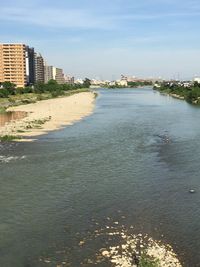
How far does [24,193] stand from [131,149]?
32.4ft

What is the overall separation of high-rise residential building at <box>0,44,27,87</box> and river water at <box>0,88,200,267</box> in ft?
295

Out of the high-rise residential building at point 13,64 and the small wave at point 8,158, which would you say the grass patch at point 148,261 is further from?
the high-rise residential building at point 13,64

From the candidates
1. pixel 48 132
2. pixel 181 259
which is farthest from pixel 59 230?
pixel 48 132

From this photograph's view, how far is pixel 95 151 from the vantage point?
23109mm

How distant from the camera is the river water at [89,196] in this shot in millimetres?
10266

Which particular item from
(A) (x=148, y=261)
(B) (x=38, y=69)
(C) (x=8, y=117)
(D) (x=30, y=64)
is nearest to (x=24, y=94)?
(D) (x=30, y=64)

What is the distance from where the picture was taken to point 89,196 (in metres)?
14.3

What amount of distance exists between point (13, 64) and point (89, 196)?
10443 centimetres

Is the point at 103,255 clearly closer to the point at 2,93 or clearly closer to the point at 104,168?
the point at 104,168

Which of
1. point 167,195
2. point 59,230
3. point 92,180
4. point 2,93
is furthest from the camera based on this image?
point 2,93

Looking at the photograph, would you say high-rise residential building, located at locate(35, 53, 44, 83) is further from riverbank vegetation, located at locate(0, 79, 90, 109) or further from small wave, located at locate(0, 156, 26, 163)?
small wave, located at locate(0, 156, 26, 163)

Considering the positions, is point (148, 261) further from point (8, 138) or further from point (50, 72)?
point (50, 72)

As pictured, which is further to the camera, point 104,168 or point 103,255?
point 104,168

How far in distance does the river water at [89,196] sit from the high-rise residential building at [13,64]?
8980 centimetres
